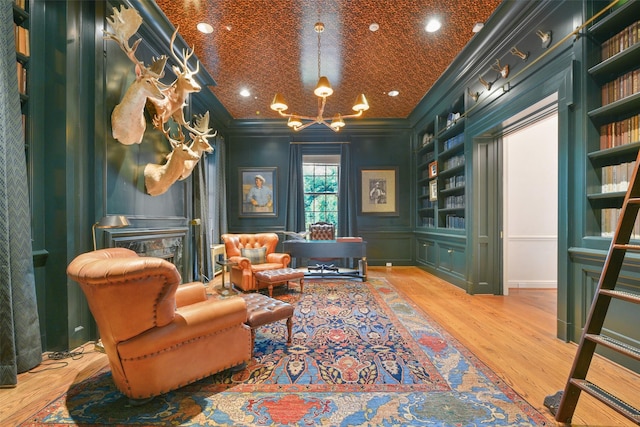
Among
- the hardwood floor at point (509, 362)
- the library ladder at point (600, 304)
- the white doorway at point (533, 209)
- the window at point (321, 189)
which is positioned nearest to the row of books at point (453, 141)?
the white doorway at point (533, 209)

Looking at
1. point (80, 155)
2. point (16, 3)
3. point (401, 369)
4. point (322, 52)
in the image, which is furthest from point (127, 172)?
point (401, 369)

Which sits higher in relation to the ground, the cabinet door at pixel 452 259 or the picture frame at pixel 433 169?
the picture frame at pixel 433 169

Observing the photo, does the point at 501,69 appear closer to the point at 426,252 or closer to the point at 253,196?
the point at 426,252

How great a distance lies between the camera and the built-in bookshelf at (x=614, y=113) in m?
2.01

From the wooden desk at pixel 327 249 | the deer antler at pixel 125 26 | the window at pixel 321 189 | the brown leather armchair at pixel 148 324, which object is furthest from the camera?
the window at pixel 321 189

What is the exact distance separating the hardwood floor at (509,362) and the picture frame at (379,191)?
10.1 ft

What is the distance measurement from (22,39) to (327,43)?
2884mm

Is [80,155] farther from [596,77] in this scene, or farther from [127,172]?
[596,77]

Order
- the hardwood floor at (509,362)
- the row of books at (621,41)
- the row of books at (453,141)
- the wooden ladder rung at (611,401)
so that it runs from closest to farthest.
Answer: the wooden ladder rung at (611,401) < the hardwood floor at (509,362) < the row of books at (621,41) < the row of books at (453,141)

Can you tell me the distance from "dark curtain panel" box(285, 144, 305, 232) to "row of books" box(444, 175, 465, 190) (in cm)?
308

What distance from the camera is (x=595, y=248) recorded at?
2.22 meters

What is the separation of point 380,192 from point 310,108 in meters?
2.49

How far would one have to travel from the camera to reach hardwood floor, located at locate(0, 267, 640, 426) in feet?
5.32

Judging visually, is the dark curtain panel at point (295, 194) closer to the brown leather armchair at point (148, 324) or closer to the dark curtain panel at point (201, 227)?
the dark curtain panel at point (201, 227)
